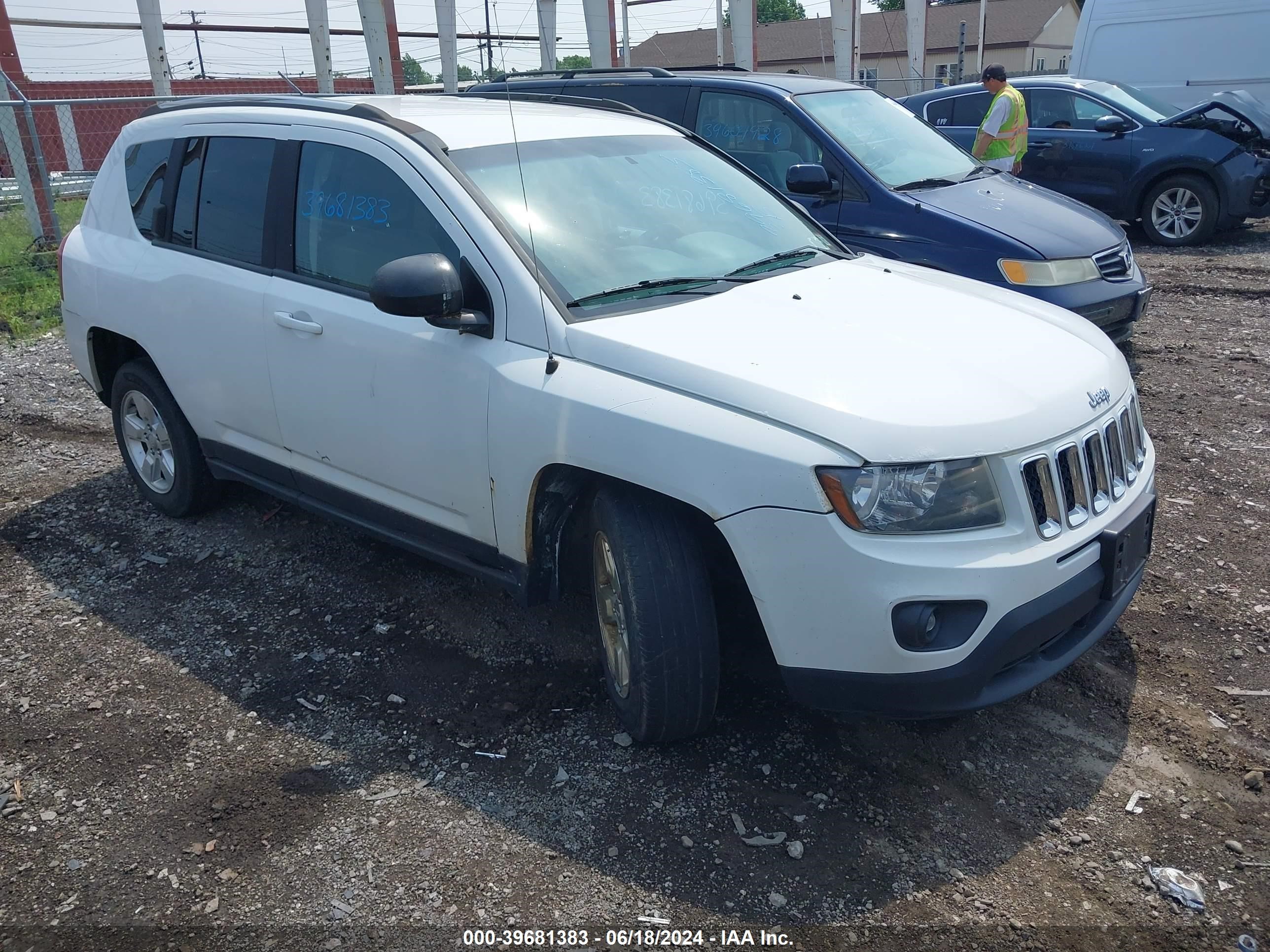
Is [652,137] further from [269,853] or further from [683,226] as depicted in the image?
[269,853]

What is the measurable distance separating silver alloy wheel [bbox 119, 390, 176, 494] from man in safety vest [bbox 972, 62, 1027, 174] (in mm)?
7413

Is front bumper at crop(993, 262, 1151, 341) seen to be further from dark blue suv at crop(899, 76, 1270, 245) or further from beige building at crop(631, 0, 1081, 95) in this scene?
beige building at crop(631, 0, 1081, 95)

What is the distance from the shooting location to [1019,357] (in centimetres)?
315

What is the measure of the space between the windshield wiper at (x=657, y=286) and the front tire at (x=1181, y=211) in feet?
30.6

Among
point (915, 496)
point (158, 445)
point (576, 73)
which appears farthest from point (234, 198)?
point (576, 73)

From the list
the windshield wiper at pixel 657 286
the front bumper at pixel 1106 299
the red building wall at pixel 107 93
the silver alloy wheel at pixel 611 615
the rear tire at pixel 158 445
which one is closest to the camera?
the silver alloy wheel at pixel 611 615

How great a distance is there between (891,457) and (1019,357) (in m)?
0.79

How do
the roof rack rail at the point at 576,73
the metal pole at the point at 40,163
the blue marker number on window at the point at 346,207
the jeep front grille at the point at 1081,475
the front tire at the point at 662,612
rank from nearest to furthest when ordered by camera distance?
the jeep front grille at the point at 1081,475 < the front tire at the point at 662,612 < the blue marker number on window at the point at 346,207 < the roof rack rail at the point at 576,73 < the metal pole at the point at 40,163

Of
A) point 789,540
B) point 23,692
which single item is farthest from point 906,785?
point 23,692

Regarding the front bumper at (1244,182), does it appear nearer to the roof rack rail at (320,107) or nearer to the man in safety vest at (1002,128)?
the man in safety vest at (1002,128)

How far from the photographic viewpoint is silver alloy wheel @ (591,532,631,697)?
10.4ft

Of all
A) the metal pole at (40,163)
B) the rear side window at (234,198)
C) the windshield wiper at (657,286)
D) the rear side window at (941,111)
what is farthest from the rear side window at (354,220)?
the rear side window at (941,111)

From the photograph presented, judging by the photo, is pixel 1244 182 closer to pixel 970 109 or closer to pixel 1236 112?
pixel 1236 112

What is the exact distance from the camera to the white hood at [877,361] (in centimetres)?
271
